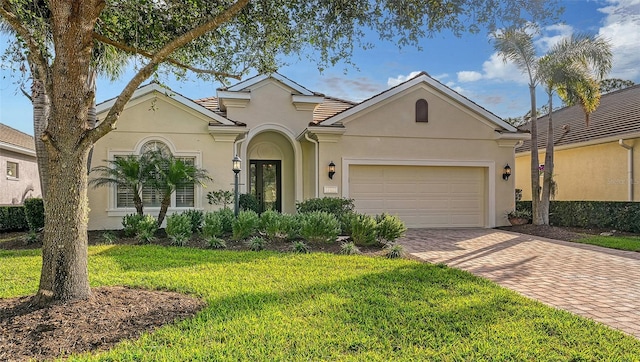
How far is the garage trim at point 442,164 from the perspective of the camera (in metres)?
13.8

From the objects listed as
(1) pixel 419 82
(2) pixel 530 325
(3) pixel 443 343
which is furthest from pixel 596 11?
(3) pixel 443 343

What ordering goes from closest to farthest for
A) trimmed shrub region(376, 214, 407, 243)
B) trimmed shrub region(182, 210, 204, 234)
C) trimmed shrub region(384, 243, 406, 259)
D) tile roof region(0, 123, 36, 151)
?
trimmed shrub region(384, 243, 406, 259) < trimmed shrub region(376, 214, 407, 243) < trimmed shrub region(182, 210, 204, 234) < tile roof region(0, 123, 36, 151)

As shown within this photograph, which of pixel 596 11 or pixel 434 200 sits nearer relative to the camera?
pixel 596 11

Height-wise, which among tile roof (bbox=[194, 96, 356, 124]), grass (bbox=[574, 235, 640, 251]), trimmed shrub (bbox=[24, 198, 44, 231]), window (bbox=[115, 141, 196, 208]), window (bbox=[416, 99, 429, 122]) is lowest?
grass (bbox=[574, 235, 640, 251])

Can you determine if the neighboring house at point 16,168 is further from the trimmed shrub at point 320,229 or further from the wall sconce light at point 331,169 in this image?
the trimmed shrub at point 320,229

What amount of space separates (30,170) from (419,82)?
20353mm

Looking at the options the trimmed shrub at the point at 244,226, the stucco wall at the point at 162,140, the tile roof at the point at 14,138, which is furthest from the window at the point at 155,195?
the tile roof at the point at 14,138

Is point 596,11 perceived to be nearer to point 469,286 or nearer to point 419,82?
point 419,82

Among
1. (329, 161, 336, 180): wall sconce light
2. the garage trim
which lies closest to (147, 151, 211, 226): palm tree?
(329, 161, 336, 180): wall sconce light

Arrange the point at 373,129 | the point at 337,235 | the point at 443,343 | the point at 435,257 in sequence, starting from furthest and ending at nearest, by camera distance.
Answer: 1. the point at 373,129
2. the point at 337,235
3. the point at 435,257
4. the point at 443,343

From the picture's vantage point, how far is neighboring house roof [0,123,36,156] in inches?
713

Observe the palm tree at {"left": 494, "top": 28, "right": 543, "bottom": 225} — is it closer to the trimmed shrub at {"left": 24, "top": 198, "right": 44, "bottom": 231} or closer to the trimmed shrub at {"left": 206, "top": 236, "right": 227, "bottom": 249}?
the trimmed shrub at {"left": 206, "top": 236, "right": 227, "bottom": 249}

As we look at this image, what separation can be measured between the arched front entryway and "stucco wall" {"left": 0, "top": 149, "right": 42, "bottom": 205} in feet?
38.9

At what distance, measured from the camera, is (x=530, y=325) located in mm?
4375
